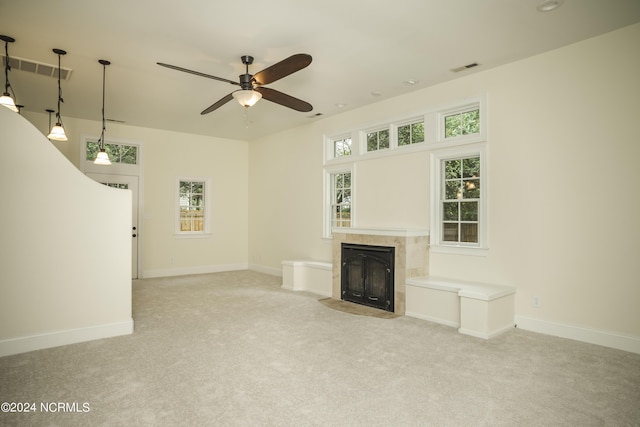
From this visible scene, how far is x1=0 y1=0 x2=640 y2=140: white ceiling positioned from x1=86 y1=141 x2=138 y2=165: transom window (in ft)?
5.76

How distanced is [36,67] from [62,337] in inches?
130

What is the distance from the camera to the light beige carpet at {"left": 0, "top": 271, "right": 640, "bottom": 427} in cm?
237

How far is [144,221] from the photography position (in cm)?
780

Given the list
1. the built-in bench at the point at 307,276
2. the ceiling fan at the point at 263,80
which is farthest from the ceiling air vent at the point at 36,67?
the built-in bench at the point at 307,276

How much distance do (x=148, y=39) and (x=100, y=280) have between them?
2603 mm

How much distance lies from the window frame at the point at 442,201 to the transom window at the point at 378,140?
977 millimetres

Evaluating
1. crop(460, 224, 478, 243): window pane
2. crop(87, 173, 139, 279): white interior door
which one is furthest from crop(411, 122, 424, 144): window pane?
crop(87, 173, 139, 279): white interior door

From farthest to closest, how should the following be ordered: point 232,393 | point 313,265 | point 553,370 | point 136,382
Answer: point 313,265 → point 553,370 → point 136,382 → point 232,393

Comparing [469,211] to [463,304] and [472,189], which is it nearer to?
[472,189]

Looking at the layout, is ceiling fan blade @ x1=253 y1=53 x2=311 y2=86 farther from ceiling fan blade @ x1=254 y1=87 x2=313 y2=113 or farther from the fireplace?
the fireplace

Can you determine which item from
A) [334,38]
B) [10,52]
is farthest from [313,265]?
[10,52]

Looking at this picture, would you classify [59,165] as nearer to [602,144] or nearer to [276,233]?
[276,233]

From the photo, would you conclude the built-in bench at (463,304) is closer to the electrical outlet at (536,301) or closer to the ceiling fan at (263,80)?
the electrical outlet at (536,301)

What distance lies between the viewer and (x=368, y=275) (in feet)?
17.8
